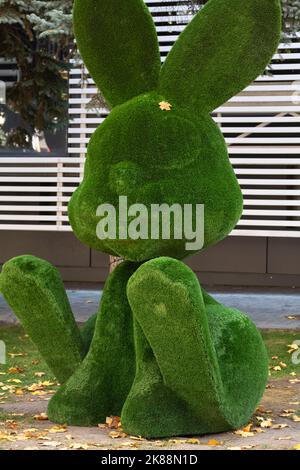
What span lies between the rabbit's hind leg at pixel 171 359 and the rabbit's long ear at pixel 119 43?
1.32 m

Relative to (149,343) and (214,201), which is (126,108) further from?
(149,343)

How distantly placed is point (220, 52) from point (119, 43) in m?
0.64

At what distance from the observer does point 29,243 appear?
12586 mm

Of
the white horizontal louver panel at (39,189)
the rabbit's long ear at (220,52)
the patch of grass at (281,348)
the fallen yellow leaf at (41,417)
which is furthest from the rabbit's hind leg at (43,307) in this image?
the white horizontal louver panel at (39,189)

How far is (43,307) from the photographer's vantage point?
5715 mm

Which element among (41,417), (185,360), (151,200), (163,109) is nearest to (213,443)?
(185,360)

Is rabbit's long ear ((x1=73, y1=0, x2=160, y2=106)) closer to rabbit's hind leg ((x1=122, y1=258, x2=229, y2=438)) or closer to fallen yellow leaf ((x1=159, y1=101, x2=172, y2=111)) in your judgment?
fallen yellow leaf ((x1=159, y1=101, x2=172, y2=111))

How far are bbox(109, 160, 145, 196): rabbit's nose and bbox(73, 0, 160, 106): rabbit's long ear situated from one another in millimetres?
584

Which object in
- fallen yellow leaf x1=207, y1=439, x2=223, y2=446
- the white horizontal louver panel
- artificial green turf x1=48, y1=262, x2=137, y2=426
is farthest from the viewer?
the white horizontal louver panel

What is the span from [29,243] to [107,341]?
711 centimetres

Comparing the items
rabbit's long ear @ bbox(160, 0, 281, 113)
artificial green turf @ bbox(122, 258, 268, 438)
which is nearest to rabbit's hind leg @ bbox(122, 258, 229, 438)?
artificial green turf @ bbox(122, 258, 268, 438)

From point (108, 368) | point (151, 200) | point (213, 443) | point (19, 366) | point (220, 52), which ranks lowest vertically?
point (19, 366)

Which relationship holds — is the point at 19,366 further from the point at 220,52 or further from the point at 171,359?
the point at 220,52

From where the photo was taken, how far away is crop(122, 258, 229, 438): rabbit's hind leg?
4.96 meters
